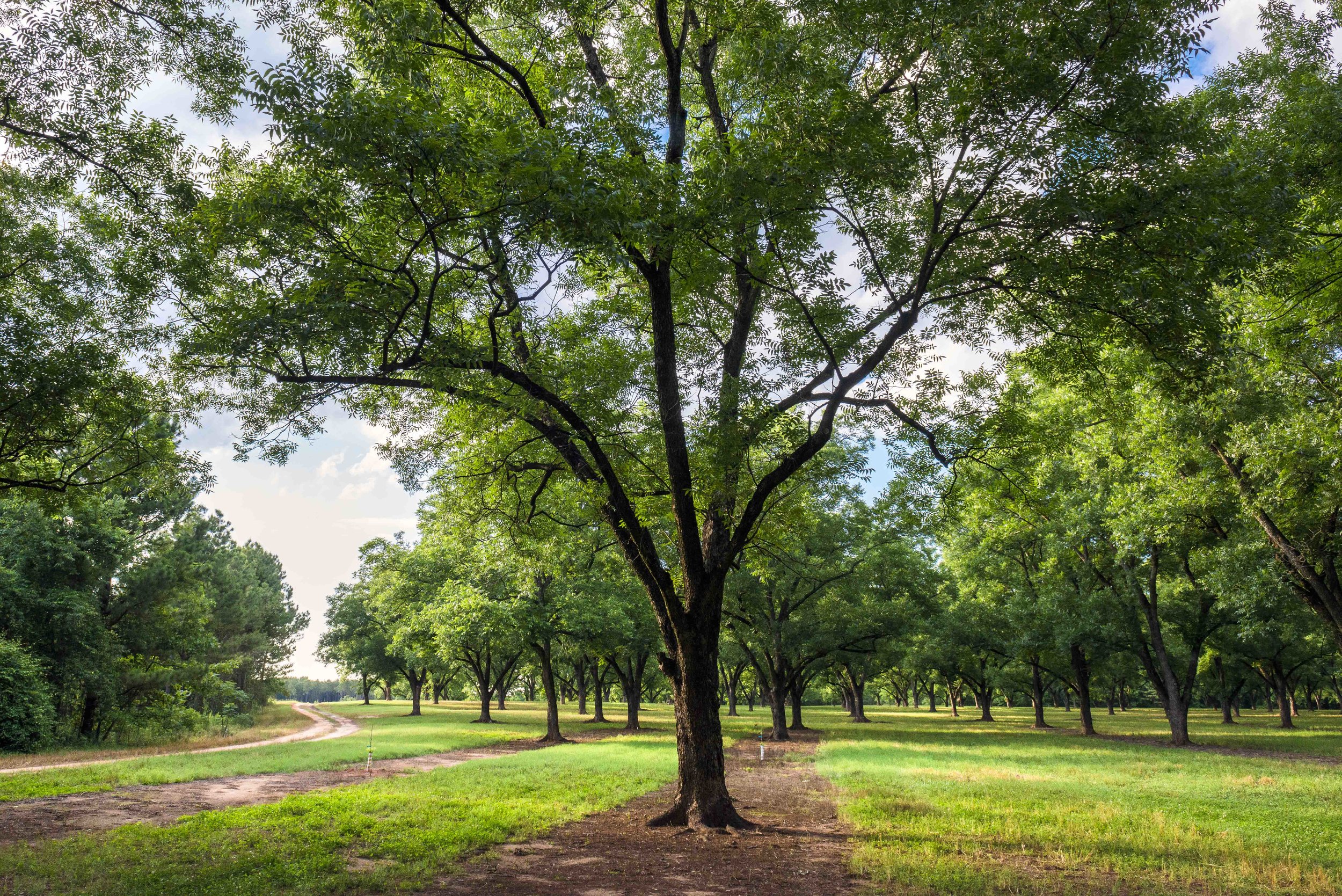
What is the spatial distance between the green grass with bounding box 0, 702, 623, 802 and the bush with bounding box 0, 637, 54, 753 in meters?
4.81

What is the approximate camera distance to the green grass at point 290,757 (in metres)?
13.9

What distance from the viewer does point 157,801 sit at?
40.2 ft

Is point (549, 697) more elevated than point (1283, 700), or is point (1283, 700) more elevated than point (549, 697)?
point (549, 697)

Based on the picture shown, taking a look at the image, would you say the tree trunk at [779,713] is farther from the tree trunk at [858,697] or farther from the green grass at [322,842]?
the green grass at [322,842]

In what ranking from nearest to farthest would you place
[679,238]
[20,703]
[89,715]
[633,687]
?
[679,238]
[20,703]
[89,715]
[633,687]

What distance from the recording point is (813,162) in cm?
756

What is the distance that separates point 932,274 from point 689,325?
4508 mm

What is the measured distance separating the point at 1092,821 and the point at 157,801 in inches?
621

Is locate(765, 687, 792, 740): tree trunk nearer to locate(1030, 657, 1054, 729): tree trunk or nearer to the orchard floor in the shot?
the orchard floor

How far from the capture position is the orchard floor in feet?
23.3

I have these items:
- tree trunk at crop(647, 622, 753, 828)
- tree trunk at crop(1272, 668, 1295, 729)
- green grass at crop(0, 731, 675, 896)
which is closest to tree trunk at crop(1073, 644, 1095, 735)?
tree trunk at crop(1272, 668, 1295, 729)

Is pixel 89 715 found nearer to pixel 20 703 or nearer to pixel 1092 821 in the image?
pixel 20 703

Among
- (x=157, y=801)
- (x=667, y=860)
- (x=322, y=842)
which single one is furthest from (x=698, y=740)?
(x=157, y=801)

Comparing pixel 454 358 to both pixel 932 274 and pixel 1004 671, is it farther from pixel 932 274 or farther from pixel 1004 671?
pixel 1004 671
